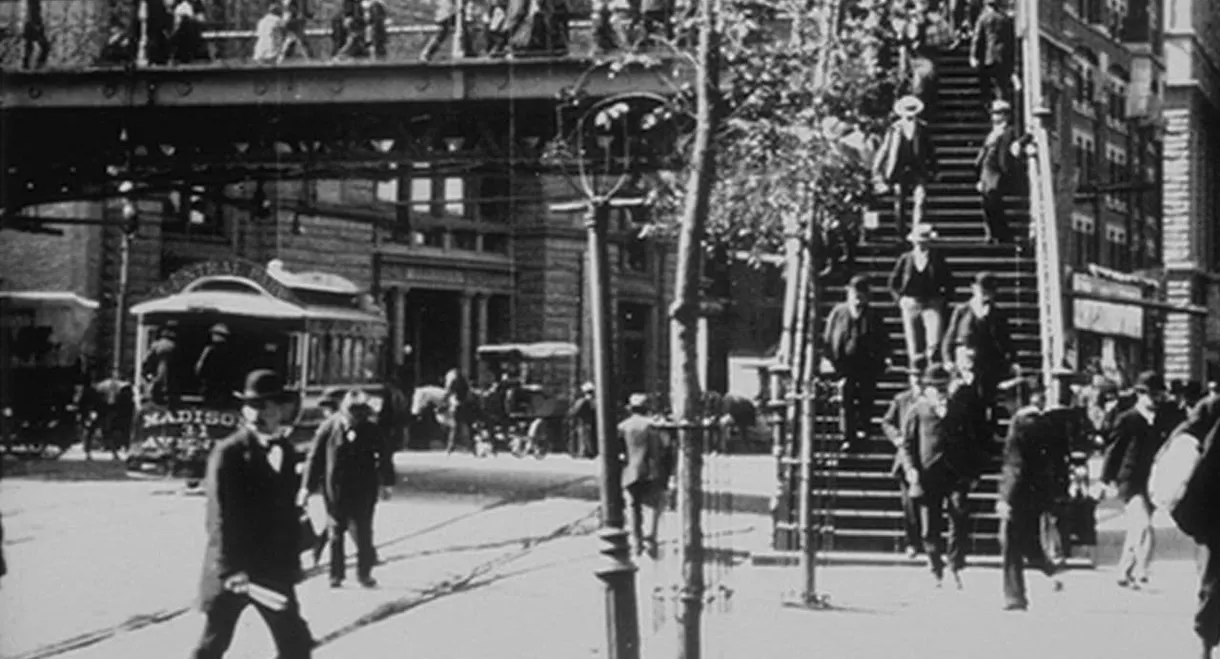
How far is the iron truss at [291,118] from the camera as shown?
11.9 m

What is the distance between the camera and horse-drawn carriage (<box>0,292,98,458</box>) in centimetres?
839

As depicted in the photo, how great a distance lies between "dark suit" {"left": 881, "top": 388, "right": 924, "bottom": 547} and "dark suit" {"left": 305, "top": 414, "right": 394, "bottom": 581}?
372 centimetres

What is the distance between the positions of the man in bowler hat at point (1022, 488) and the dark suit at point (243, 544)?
490 cm

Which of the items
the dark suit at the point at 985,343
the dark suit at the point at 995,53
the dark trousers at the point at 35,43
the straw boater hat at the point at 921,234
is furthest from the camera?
the dark suit at the point at 995,53

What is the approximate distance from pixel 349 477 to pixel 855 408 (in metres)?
4.18

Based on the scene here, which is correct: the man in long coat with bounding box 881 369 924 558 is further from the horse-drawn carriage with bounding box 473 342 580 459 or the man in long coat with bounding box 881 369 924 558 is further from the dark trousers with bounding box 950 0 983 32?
the dark trousers with bounding box 950 0 983 32

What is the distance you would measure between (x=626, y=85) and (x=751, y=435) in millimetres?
2935

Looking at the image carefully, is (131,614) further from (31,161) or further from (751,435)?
(751,435)

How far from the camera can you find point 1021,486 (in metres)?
10.6

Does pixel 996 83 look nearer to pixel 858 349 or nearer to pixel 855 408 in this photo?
pixel 858 349

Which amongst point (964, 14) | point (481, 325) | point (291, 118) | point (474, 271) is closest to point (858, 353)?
point (474, 271)

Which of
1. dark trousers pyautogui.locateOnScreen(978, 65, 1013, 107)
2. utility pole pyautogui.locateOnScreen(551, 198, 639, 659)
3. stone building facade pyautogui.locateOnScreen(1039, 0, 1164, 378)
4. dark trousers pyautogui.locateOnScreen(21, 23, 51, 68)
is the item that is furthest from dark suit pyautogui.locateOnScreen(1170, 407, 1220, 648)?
dark trousers pyautogui.locateOnScreen(21, 23, 51, 68)

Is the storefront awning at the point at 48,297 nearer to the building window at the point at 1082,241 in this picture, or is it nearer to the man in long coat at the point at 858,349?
the man in long coat at the point at 858,349

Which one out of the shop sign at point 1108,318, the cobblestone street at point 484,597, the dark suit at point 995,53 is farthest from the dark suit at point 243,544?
the dark suit at point 995,53
